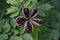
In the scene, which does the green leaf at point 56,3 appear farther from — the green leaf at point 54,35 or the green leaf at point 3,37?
the green leaf at point 3,37

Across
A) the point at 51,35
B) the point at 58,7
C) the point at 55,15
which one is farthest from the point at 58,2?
the point at 51,35

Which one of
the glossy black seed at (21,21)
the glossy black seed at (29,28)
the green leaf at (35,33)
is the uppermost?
the glossy black seed at (21,21)

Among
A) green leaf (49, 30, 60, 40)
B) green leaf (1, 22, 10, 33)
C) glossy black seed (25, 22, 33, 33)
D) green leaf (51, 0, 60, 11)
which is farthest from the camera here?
green leaf (51, 0, 60, 11)

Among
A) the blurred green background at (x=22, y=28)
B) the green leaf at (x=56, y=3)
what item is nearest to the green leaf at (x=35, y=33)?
the blurred green background at (x=22, y=28)

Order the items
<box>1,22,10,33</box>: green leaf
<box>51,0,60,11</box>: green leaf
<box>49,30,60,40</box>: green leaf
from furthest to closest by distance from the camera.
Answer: <box>51,0,60,11</box>: green leaf < <box>49,30,60,40</box>: green leaf < <box>1,22,10,33</box>: green leaf

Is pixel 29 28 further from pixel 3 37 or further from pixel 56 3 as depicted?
pixel 56 3

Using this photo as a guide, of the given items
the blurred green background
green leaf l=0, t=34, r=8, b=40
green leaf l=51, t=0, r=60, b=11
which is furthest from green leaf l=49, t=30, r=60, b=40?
green leaf l=0, t=34, r=8, b=40

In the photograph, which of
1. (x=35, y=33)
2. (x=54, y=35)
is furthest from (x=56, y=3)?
(x=35, y=33)

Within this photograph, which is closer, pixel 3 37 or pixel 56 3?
pixel 3 37

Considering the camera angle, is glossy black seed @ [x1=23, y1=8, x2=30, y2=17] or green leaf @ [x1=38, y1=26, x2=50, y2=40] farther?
green leaf @ [x1=38, y1=26, x2=50, y2=40]

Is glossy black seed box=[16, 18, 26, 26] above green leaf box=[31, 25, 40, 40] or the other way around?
above

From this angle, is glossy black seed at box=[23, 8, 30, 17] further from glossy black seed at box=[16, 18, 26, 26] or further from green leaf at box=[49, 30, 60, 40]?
Answer: green leaf at box=[49, 30, 60, 40]
